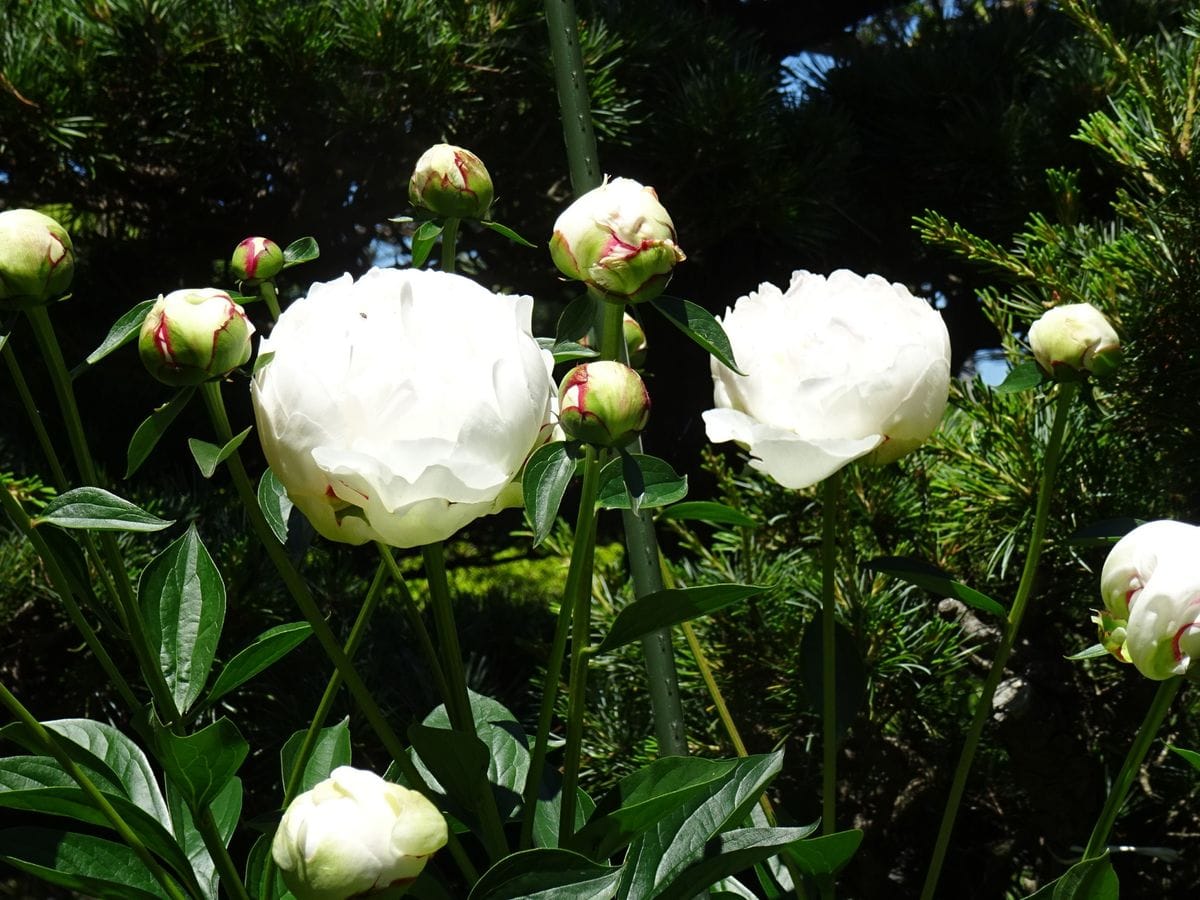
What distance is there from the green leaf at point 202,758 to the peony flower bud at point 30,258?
111mm

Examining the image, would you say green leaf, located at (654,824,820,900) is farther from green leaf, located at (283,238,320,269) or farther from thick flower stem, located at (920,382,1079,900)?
green leaf, located at (283,238,320,269)

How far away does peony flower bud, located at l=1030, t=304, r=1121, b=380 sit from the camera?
0.31 meters

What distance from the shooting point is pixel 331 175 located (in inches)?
43.3

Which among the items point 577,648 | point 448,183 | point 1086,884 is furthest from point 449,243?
point 1086,884

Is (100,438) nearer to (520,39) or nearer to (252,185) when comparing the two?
(252,185)

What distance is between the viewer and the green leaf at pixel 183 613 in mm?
305

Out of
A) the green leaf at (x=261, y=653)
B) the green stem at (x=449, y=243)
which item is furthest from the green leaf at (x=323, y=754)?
the green stem at (x=449, y=243)

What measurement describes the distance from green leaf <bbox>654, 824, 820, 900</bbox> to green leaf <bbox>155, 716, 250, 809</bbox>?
11 centimetres

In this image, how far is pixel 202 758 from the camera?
264mm

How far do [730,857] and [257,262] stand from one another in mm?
215

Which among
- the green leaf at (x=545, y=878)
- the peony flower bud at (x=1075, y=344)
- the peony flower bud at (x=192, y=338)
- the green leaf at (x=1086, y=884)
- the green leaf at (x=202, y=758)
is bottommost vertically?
the green leaf at (x=1086, y=884)


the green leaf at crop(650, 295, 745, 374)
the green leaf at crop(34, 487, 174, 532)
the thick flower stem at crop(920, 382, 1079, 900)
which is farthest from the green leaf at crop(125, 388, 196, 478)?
the thick flower stem at crop(920, 382, 1079, 900)

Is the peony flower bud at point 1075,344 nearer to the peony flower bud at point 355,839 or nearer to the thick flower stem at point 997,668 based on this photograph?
the thick flower stem at point 997,668

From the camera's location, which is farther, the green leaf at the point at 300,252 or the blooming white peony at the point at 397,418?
the green leaf at the point at 300,252
